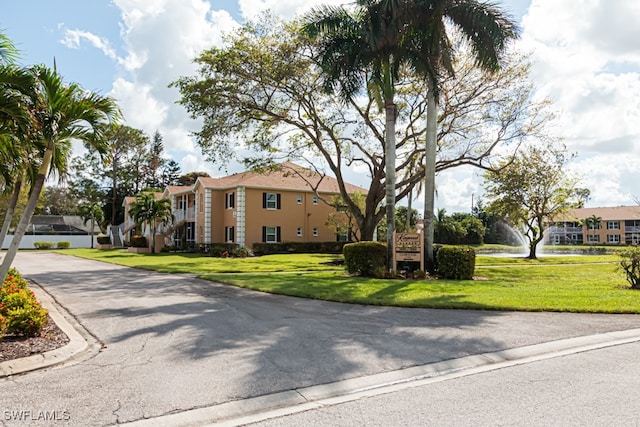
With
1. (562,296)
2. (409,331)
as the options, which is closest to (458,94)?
(562,296)

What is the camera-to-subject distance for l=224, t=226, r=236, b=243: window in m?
38.6

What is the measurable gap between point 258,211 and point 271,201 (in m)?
1.42

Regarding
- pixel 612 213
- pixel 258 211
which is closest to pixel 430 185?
pixel 258 211

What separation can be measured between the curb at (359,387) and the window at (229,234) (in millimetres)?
32337

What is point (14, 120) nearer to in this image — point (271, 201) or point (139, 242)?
point (271, 201)

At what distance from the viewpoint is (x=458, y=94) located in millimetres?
25094

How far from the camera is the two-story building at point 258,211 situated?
125 ft

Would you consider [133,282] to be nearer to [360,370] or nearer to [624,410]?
[360,370]

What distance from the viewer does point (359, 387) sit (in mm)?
5684

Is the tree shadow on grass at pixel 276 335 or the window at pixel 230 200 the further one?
the window at pixel 230 200

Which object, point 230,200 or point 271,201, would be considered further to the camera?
point 230,200

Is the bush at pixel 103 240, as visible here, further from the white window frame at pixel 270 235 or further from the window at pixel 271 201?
the window at pixel 271 201

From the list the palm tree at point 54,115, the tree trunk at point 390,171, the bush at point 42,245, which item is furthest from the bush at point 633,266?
the bush at point 42,245

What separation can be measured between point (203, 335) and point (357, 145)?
20.9 metres
